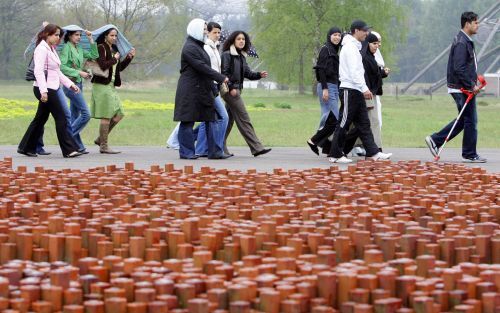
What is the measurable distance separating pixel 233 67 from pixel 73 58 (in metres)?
2.33

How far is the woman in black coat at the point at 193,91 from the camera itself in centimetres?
1586

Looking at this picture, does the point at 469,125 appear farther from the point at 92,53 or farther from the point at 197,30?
the point at 92,53

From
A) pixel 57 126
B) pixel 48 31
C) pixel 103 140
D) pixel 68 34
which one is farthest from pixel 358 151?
pixel 48 31

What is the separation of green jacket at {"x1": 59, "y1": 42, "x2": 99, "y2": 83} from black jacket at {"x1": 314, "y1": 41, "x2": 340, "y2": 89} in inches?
121

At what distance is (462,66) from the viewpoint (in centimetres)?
1557

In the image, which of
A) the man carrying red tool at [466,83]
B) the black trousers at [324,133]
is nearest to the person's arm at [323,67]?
the black trousers at [324,133]

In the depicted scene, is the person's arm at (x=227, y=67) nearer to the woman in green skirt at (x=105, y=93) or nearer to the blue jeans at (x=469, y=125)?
the woman in green skirt at (x=105, y=93)

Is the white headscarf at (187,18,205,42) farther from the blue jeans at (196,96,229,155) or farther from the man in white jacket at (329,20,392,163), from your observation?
the man in white jacket at (329,20,392,163)

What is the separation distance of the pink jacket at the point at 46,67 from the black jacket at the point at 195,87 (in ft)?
5.19

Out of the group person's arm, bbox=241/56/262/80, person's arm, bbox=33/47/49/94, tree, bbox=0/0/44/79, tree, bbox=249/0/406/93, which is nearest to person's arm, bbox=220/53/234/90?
person's arm, bbox=241/56/262/80

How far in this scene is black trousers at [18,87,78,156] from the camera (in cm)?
1587

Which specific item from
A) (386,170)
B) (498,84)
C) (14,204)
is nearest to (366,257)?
(14,204)

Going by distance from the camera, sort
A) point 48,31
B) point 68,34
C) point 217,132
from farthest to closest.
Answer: point 68,34 → point 217,132 → point 48,31

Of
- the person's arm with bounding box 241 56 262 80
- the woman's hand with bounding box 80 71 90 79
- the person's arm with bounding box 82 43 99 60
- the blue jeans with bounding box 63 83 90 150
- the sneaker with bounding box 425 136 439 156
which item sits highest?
the person's arm with bounding box 82 43 99 60
